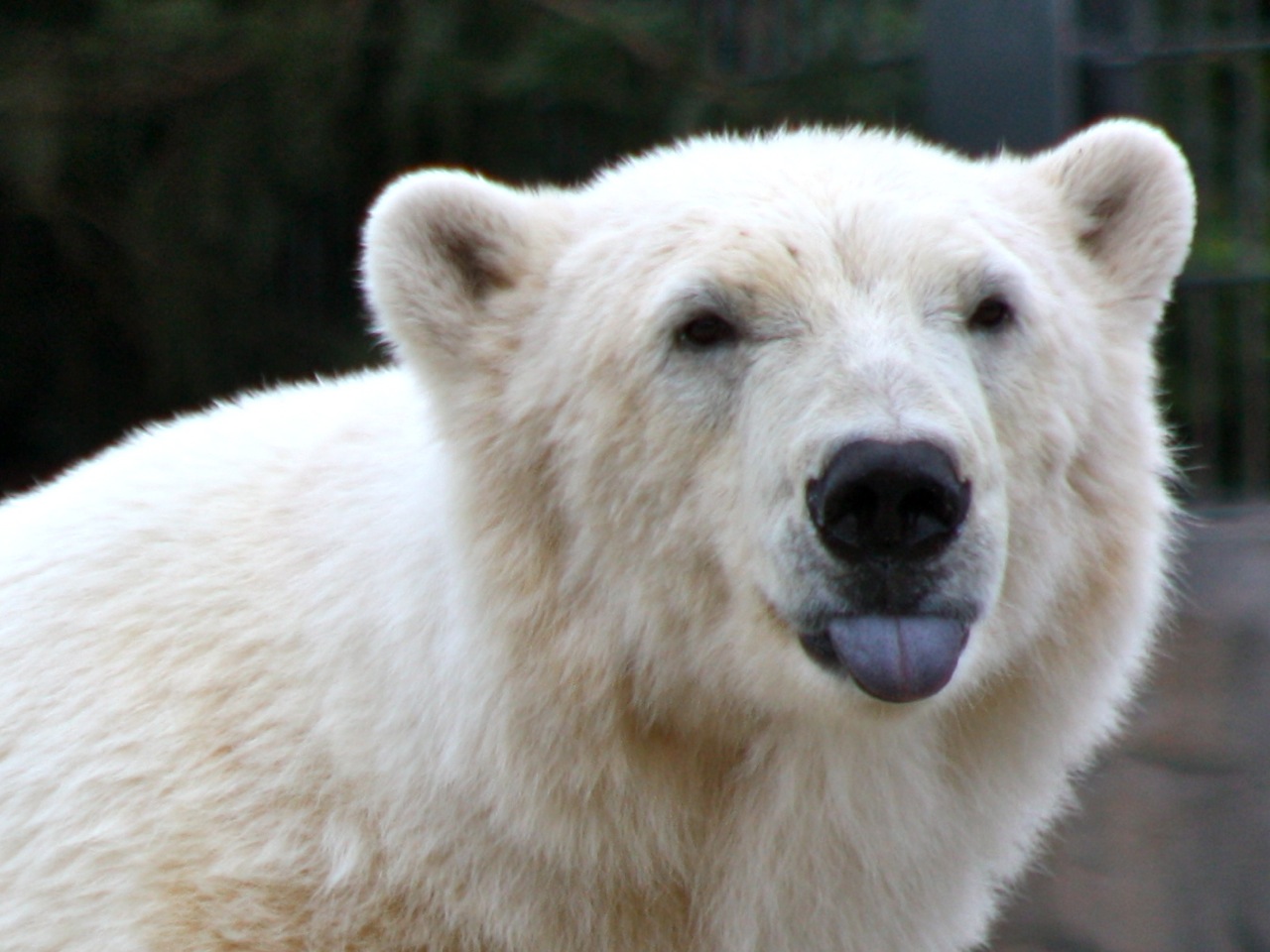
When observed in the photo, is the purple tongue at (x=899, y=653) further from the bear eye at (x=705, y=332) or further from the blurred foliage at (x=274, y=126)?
the blurred foliage at (x=274, y=126)

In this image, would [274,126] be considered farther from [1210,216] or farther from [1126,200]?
[1126,200]

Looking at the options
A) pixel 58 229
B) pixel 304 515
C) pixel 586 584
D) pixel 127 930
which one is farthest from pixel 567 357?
pixel 58 229

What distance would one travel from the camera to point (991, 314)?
2691 millimetres

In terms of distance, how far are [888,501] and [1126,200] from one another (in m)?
1.11

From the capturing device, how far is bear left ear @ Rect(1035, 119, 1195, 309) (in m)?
3.08

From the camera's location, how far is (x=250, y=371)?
641cm

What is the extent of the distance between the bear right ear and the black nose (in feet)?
2.51

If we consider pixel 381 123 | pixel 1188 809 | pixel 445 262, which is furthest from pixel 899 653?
pixel 381 123

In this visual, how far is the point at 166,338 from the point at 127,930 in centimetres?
399

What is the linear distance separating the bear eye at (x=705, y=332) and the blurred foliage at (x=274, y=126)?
2.97 metres

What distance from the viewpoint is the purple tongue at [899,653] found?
2408 millimetres

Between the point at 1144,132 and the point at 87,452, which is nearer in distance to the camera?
the point at 1144,132

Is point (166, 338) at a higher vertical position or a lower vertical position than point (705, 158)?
lower

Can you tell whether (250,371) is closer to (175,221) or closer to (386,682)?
(175,221)
